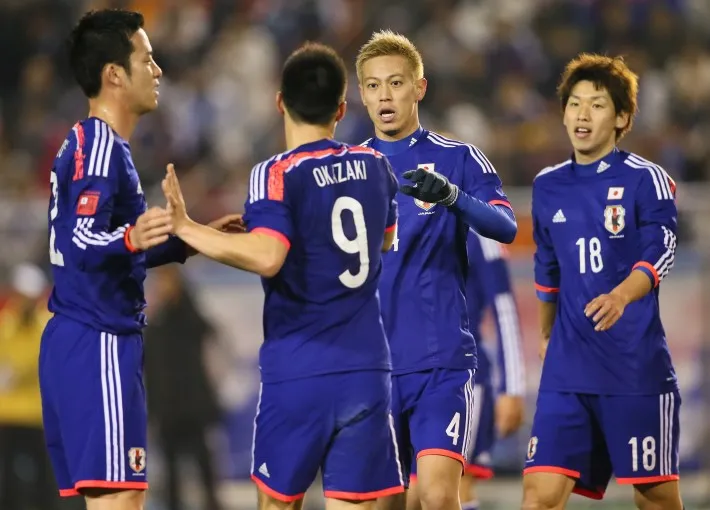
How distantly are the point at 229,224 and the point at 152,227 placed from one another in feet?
2.77

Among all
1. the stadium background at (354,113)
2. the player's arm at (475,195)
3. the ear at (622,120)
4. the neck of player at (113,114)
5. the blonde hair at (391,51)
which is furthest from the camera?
the stadium background at (354,113)

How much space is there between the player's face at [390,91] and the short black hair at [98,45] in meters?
1.20

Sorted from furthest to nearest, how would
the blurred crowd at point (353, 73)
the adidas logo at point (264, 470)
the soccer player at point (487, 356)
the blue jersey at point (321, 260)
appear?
the blurred crowd at point (353, 73), the soccer player at point (487, 356), the adidas logo at point (264, 470), the blue jersey at point (321, 260)

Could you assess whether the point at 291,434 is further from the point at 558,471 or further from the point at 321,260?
the point at 558,471

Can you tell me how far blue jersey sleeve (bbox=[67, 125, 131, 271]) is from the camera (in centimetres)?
572

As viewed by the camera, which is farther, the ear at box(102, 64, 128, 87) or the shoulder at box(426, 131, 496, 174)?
the shoulder at box(426, 131, 496, 174)

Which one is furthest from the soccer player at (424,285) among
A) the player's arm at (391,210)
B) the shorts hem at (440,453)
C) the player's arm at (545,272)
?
the player's arm at (391,210)

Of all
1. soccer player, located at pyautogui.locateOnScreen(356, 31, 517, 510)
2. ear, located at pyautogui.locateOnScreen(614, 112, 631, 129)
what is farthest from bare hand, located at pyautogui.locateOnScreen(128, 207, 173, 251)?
ear, located at pyautogui.locateOnScreen(614, 112, 631, 129)

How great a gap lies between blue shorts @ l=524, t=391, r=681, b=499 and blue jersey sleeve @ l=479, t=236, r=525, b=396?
1.43 metres

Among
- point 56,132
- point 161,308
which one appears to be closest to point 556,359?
point 161,308

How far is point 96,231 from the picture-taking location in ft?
18.8

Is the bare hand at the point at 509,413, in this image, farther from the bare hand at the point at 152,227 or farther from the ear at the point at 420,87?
the bare hand at the point at 152,227

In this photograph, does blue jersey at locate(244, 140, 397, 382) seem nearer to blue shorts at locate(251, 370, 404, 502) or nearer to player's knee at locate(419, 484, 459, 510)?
blue shorts at locate(251, 370, 404, 502)

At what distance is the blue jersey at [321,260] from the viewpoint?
5348mm
